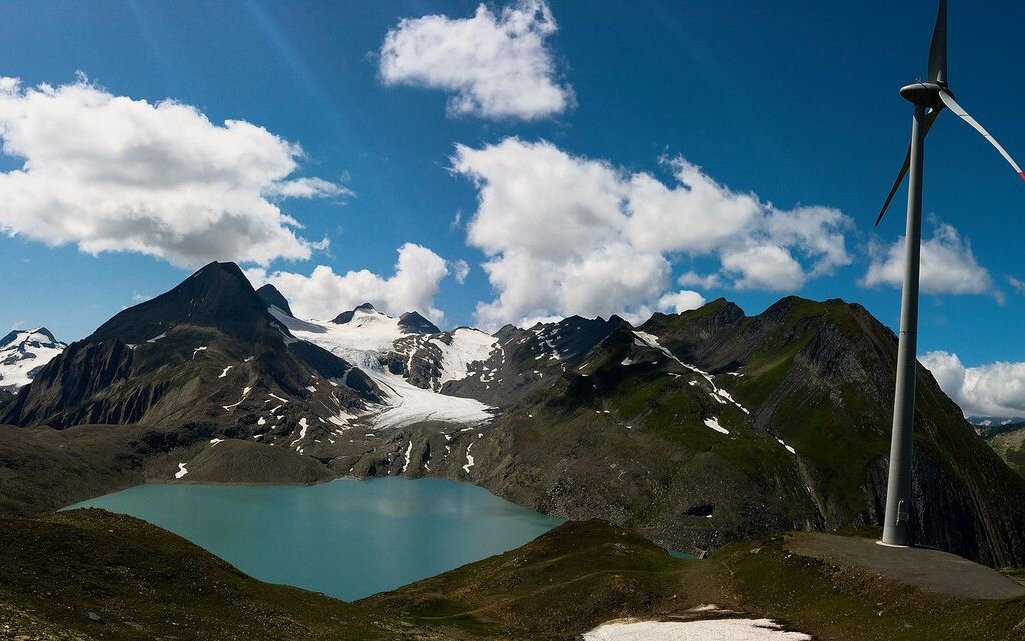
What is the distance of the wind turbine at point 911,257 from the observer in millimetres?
55188

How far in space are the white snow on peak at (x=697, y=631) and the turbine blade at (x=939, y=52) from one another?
164 ft

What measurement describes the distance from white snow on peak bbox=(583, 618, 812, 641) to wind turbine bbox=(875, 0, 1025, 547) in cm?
1679

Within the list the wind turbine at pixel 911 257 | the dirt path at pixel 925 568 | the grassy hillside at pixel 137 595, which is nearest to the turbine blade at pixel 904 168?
the wind turbine at pixel 911 257

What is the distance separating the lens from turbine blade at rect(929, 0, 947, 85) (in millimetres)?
57688

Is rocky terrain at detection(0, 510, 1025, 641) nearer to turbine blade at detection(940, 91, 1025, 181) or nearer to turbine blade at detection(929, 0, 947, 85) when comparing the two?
turbine blade at detection(940, 91, 1025, 181)

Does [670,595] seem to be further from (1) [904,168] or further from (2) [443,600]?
(1) [904,168]

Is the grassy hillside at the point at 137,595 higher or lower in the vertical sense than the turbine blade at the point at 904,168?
lower

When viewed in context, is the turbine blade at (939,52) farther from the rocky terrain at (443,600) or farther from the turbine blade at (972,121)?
the rocky terrain at (443,600)

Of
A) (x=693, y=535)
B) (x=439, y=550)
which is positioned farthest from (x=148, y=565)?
(x=693, y=535)

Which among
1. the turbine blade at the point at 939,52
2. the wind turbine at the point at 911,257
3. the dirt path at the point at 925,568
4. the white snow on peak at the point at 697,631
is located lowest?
the white snow on peak at the point at 697,631

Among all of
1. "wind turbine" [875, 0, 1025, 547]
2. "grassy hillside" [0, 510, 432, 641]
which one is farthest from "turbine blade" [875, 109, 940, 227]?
"grassy hillside" [0, 510, 432, 641]

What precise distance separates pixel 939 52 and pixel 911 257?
19561 mm

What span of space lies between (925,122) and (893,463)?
31151mm

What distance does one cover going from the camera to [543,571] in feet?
312
